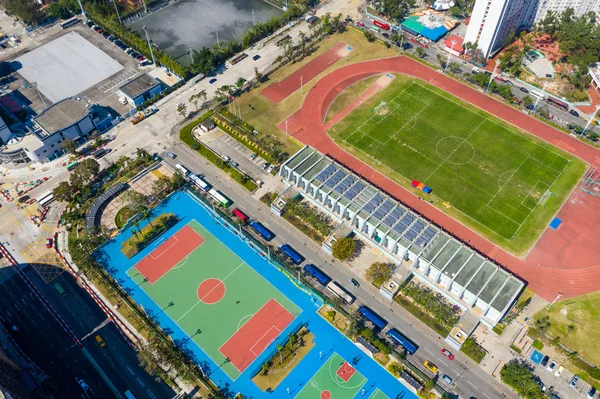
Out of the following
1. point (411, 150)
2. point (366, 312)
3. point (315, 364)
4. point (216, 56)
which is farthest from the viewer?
point (216, 56)

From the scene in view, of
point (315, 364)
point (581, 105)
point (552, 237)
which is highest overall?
point (581, 105)

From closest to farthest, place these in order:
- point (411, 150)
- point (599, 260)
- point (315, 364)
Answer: point (315, 364) < point (599, 260) < point (411, 150)

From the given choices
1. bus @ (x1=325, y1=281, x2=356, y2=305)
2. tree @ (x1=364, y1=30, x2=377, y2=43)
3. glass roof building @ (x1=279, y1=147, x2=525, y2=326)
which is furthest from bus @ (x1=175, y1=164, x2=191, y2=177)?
tree @ (x1=364, y1=30, x2=377, y2=43)

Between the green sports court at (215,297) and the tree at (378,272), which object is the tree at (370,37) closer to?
A: the tree at (378,272)

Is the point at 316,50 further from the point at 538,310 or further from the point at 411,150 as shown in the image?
the point at 538,310

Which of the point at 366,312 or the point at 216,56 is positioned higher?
the point at 216,56

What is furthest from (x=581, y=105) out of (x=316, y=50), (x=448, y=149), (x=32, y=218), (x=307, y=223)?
(x=32, y=218)

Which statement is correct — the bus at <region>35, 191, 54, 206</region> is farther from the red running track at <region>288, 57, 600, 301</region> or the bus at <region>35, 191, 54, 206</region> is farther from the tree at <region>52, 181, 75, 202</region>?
the red running track at <region>288, 57, 600, 301</region>
